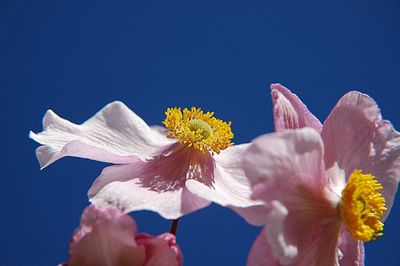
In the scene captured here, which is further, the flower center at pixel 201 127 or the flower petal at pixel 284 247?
the flower center at pixel 201 127

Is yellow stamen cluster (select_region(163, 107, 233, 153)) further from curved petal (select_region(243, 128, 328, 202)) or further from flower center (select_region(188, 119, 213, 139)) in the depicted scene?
curved petal (select_region(243, 128, 328, 202))

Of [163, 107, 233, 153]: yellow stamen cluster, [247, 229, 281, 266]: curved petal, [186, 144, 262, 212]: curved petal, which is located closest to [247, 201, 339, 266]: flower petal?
[247, 229, 281, 266]: curved petal

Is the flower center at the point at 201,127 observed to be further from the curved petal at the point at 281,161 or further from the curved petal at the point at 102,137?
the curved petal at the point at 281,161

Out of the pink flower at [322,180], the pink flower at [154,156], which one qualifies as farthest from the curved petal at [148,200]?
the pink flower at [322,180]

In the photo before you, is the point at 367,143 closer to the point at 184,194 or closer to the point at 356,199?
the point at 356,199

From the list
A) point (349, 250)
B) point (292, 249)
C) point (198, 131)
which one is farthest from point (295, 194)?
point (198, 131)

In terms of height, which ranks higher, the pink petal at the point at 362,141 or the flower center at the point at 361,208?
the pink petal at the point at 362,141

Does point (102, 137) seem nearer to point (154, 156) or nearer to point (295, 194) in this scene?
point (154, 156)
